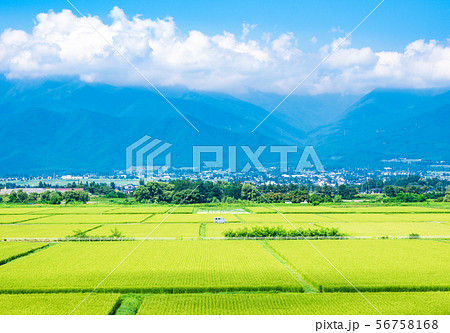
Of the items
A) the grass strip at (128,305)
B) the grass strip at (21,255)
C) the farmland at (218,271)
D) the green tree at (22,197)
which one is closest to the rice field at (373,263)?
the farmland at (218,271)

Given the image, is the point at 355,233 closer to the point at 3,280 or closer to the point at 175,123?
the point at 3,280

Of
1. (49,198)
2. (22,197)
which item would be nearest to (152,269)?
(49,198)

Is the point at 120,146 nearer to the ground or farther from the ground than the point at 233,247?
farther from the ground

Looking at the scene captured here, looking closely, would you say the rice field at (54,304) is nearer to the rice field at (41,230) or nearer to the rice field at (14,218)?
the rice field at (41,230)

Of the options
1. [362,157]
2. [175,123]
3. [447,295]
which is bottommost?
[447,295]

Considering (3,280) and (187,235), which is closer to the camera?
(3,280)

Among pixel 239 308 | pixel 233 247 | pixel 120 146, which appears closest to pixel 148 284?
pixel 239 308

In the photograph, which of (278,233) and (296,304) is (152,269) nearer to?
(296,304)
